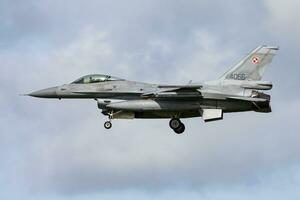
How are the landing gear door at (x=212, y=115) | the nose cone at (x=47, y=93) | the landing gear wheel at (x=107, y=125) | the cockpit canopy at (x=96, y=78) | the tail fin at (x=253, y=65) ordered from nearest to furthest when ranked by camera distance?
1. the landing gear door at (x=212, y=115)
2. the landing gear wheel at (x=107, y=125)
3. the tail fin at (x=253, y=65)
4. the cockpit canopy at (x=96, y=78)
5. the nose cone at (x=47, y=93)

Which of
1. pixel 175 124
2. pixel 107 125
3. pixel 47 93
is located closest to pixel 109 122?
pixel 107 125

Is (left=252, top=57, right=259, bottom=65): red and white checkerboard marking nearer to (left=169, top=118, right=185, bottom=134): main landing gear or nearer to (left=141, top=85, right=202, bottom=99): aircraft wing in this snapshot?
(left=141, top=85, right=202, bottom=99): aircraft wing

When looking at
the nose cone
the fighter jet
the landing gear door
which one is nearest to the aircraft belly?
the fighter jet

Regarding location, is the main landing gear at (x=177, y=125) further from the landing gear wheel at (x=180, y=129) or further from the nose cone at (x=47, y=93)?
the nose cone at (x=47, y=93)

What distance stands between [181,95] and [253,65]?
4455 millimetres

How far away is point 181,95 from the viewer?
59.1m

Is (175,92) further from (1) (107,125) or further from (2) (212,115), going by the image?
(1) (107,125)

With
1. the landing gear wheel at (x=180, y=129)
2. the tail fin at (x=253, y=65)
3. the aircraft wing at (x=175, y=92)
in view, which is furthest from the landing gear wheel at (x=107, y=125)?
the tail fin at (x=253, y=65)

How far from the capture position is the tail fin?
60.1 m

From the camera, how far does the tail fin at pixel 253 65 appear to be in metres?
60.1

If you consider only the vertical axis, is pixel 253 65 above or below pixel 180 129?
above

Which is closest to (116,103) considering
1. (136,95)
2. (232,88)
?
(136,95)

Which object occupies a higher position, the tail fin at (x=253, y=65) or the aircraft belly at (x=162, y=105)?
the tail fin at (x=253, y=65)

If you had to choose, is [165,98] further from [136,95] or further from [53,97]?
[53,97]
